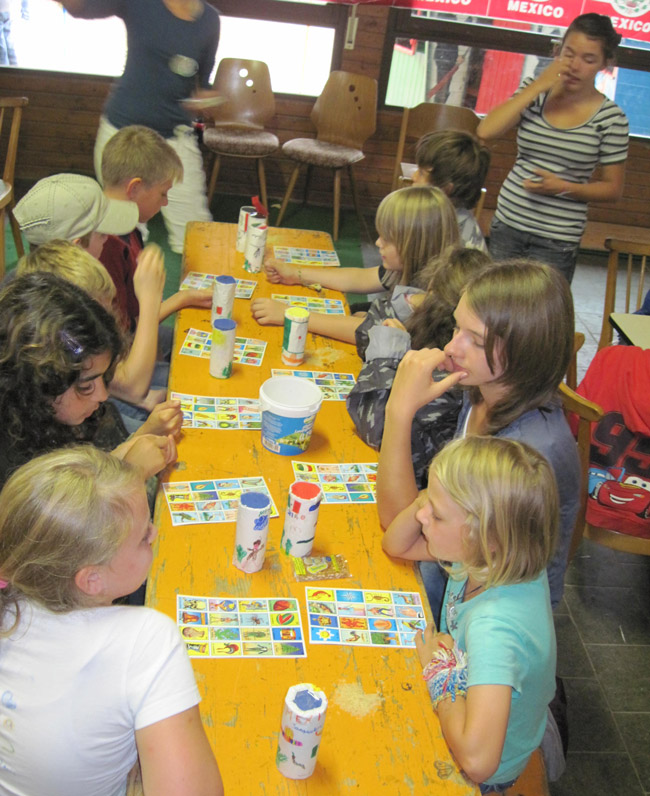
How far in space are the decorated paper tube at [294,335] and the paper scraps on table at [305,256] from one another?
0.77 m

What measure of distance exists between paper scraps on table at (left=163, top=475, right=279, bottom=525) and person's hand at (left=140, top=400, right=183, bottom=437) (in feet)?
0.55

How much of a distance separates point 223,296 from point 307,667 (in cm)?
134

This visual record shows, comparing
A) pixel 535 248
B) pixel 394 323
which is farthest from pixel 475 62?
pixel 394 323

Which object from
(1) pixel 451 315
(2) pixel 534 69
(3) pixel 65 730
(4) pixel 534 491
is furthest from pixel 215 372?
(2) pixel 534 69

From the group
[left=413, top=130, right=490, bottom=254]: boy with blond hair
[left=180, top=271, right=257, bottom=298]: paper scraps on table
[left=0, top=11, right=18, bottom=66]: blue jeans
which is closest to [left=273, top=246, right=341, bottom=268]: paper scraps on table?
[left=180, top=271, right=257, bottom=298]: paper scraps on table

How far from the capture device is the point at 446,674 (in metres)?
1.32

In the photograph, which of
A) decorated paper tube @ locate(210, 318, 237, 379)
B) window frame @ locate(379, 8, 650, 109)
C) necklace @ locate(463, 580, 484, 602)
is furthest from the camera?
window frame @ locate(379, 8, 650, 109)

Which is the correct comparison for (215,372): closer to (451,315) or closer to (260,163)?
(451,315)

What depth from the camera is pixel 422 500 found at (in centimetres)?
157

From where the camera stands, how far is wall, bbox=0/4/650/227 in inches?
206

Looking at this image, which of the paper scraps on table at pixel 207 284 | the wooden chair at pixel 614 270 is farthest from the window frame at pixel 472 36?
the paper scraps on table at pixel 207 284

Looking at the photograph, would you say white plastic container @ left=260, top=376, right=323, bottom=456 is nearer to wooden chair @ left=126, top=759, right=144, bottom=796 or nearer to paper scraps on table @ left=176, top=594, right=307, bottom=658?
paper scraps on table @ left=176, top=594, right=307, bottom=658

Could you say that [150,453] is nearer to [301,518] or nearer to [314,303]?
[301,518]

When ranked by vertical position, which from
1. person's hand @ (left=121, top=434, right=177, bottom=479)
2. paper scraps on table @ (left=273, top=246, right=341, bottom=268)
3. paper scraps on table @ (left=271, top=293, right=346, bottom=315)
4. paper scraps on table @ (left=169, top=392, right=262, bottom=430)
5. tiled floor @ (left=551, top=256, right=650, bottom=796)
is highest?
paper scraps on table @ (left=273, top=246, right=341, bottom=268)
